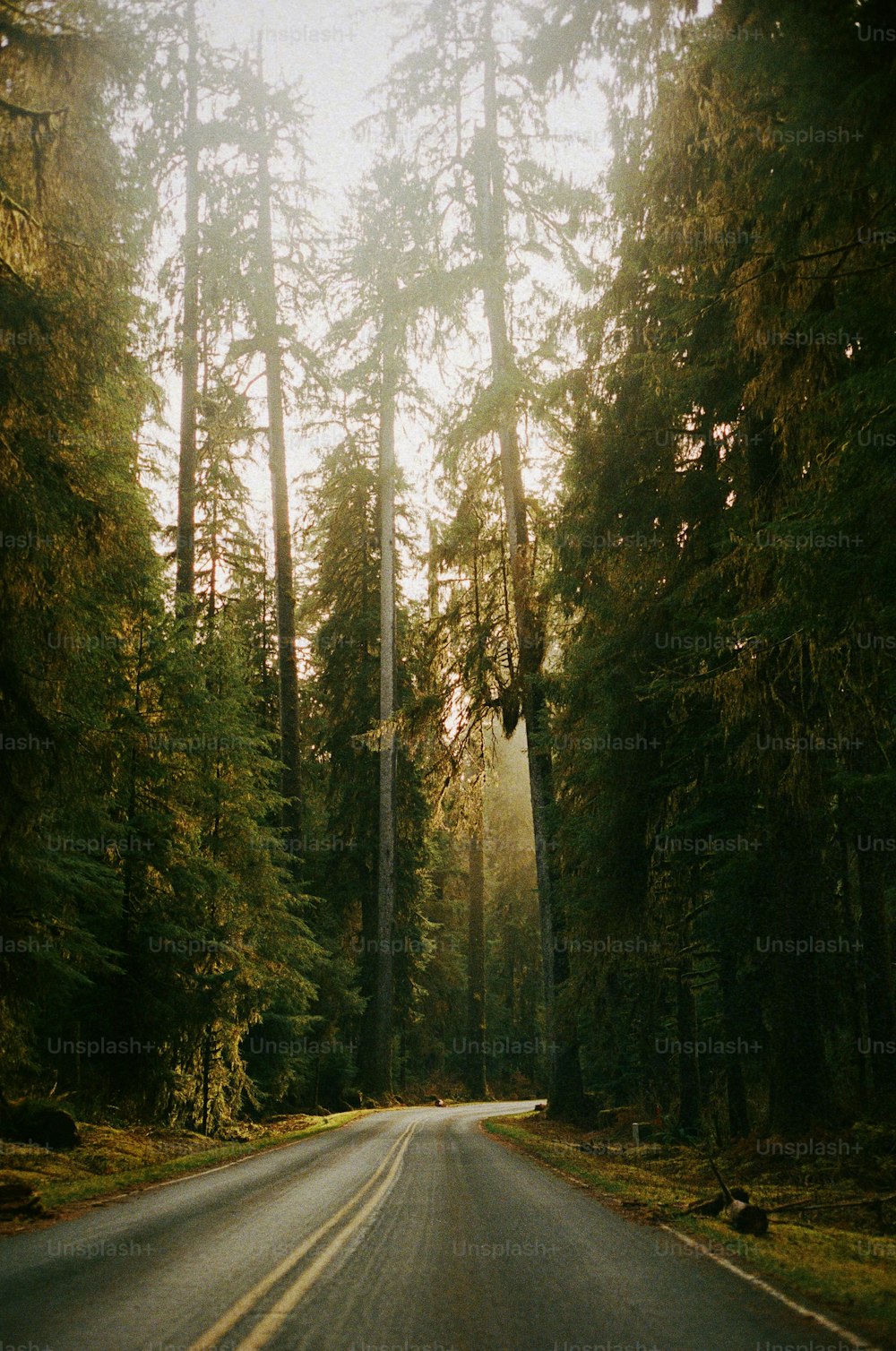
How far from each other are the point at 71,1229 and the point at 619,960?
897 cm

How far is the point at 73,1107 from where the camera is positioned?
551 inches

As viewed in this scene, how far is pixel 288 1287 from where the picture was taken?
576cm

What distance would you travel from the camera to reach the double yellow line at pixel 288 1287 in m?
4.76

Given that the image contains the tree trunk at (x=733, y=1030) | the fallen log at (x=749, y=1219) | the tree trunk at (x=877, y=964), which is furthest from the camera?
the tree trunk at (x=877, y=964)

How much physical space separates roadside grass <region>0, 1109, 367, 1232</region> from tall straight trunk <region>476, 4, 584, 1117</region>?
19.8ft

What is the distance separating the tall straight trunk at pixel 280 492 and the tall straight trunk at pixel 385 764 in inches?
113

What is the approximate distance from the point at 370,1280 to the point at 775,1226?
4.16m

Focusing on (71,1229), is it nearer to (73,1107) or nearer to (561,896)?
(73,1107)

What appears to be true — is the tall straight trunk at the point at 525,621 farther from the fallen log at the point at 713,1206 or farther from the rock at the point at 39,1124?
the fallen log at the point at 713,1206

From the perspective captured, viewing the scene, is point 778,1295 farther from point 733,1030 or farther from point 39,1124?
point 733,1030

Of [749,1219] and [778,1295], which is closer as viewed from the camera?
[778,1295]

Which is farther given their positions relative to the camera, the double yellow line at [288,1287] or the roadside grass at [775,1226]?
the roadside grass at [775,1226]

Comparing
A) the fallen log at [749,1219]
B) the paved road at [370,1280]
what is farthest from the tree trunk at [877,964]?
the fallen log at [749,1219]

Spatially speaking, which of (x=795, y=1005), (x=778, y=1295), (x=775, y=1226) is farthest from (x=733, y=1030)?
(x=778, y=1295)
